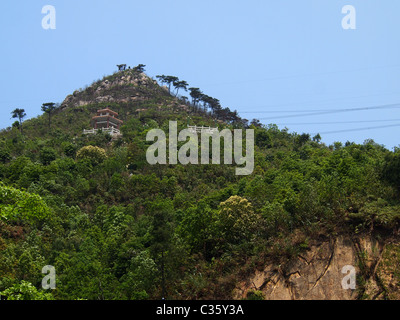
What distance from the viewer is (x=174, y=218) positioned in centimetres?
2980

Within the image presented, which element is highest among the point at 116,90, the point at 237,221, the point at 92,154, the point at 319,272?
the point at 116,90

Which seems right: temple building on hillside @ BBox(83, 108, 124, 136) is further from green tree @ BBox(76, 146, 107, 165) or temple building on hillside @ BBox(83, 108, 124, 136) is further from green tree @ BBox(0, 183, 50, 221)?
green tree @ BBox(0, 183, 50, 221)

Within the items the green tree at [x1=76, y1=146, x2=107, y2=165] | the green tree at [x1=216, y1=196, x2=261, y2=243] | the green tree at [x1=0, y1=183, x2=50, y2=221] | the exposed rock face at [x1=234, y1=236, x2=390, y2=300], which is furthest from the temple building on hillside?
the green tree at [x1=0, y1=183, x2=50, y2=221]

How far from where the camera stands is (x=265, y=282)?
23.2m

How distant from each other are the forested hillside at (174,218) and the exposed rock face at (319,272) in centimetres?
37

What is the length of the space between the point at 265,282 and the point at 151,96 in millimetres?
56713

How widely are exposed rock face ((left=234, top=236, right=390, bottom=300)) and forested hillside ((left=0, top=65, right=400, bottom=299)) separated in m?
0.37

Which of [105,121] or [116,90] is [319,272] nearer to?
[105,121]

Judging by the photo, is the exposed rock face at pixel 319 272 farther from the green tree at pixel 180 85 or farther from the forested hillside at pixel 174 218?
the green tree at pixel 180 85

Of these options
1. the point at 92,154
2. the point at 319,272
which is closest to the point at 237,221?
the point at 319,272

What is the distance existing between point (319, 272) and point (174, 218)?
34.3 feet

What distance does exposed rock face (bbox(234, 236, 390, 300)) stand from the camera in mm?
22125

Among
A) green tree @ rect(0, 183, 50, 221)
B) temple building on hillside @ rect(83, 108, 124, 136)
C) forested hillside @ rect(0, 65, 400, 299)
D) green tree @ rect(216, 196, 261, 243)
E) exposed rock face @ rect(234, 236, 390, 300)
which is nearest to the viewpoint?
green tree @ rect(0, 183, 50, 221)

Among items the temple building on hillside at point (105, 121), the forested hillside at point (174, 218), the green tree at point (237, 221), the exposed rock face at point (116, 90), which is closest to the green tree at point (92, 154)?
the forested hillside at point (174, 218)
